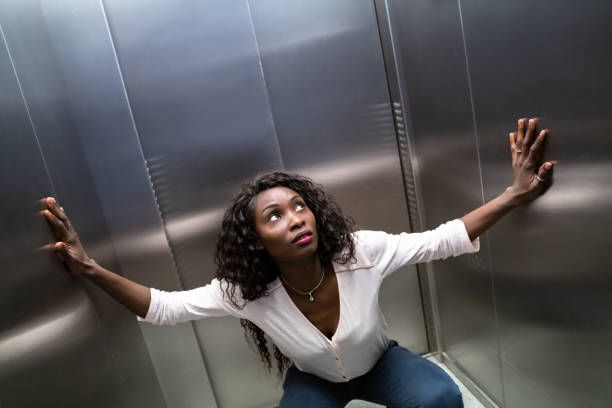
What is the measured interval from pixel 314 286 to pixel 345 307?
0.45 feet

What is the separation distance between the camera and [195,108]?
2191 millimetres

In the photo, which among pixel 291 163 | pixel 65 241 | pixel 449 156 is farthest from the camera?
pixel 291 163

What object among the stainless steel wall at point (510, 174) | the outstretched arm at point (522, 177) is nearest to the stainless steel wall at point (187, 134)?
the stainless steel wall at point (510, 174)

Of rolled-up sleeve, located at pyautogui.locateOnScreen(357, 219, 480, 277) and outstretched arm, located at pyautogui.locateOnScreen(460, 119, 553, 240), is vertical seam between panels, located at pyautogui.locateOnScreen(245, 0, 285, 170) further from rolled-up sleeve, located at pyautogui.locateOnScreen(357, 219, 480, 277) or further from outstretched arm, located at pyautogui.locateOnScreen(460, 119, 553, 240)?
outstretched arm, located at pyautogui.locateOnScreen(460, 119, 553, 240)

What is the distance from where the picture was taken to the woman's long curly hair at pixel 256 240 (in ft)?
5.90

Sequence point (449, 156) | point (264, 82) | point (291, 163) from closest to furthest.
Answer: point (449, 156), point (264, 82), point (291, 163)

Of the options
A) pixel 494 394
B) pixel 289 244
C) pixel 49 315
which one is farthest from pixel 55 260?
pixel 494 394

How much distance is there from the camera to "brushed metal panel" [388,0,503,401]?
1.94m

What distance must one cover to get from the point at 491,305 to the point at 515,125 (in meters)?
0.82

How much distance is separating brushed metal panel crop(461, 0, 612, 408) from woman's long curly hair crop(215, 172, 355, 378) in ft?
1.97

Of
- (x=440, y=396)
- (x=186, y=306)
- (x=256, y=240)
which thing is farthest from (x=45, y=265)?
(x=440, y=396)

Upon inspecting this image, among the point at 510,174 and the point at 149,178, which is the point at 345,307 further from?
the point at 149,178

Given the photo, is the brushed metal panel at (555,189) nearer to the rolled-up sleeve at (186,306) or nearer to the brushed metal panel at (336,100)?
the brushed metal panel at (336,100)

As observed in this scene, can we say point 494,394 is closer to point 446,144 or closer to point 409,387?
point 409,387
